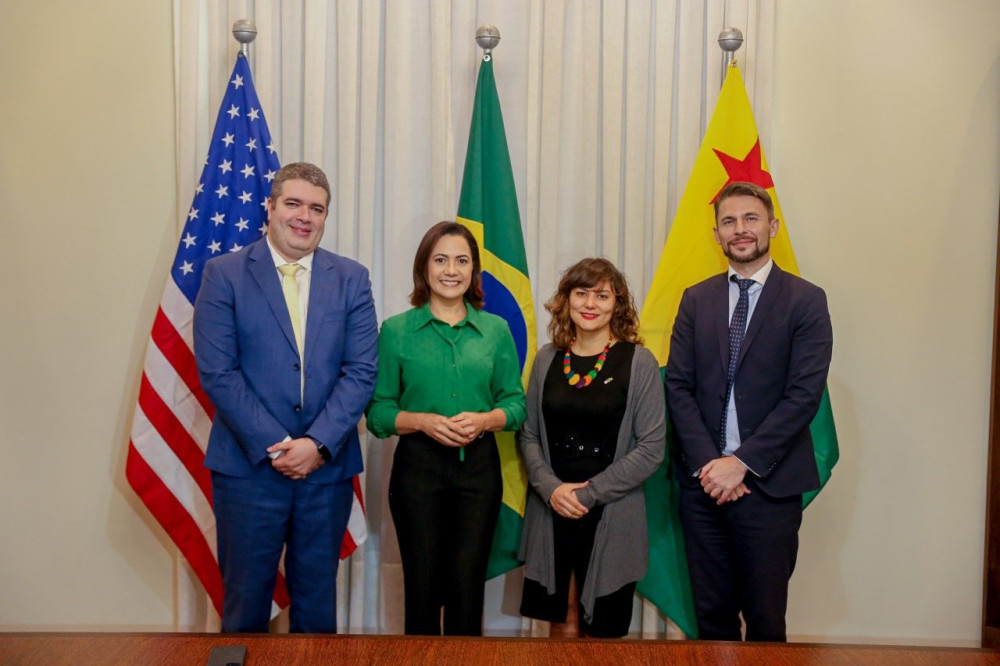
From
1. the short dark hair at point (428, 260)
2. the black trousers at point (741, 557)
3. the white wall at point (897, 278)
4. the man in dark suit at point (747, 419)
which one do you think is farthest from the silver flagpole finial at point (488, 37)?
the black trousers at point (741, 557)

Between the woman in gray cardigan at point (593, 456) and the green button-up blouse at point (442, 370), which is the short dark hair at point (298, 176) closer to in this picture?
the green button-up blouse at point (442, 370)

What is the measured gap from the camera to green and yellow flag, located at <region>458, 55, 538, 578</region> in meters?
3.34

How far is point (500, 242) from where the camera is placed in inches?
133

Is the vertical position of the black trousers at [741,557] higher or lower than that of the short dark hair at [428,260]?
lower

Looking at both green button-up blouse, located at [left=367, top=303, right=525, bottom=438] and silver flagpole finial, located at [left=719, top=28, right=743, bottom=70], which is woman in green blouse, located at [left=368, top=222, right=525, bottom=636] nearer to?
green button-up blouse, located at [left=367, top=303, right=525, bottom=438]

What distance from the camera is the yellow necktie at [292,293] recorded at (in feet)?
9.08

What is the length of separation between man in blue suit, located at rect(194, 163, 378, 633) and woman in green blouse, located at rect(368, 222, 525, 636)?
14cm

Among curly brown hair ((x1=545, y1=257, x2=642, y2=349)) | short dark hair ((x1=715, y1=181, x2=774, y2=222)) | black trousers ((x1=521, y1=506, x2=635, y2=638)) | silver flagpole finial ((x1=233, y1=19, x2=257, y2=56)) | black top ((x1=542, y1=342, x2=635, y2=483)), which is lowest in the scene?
black trousers ((x1=521, y1=506, x2=635, y2=638))

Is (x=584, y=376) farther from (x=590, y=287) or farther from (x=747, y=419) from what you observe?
(x=747, y=419)

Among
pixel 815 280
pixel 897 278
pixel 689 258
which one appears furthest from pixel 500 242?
pixel 897 278

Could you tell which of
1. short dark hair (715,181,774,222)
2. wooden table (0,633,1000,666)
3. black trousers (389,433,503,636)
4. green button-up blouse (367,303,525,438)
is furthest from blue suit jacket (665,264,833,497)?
wooden table (0,633,1000,666)

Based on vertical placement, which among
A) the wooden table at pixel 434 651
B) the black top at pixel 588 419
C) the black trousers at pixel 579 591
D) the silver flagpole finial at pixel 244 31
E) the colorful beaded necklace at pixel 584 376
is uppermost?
the silver flagpole finial at pixel 244 31

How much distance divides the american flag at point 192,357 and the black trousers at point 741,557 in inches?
49.2

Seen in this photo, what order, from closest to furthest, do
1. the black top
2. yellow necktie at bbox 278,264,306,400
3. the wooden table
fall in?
the wooden table < yellow necktie at bbox 278,264,306,400 < the black top
